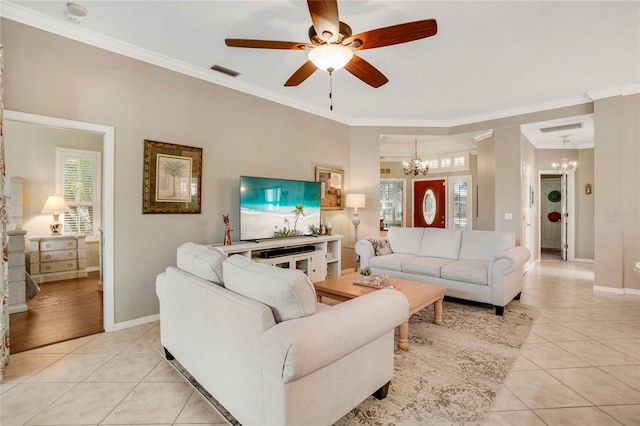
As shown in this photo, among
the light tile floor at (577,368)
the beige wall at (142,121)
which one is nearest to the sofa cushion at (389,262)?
the light tile floor at (577,368)

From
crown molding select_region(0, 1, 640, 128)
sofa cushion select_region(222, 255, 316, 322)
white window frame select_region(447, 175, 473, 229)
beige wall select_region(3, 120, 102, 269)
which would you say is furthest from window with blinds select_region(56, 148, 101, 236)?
white window frame select_region(447, 175, 473, 229)

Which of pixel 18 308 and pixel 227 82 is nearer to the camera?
pixel 18 308

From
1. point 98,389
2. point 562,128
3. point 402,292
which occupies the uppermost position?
point 562,128

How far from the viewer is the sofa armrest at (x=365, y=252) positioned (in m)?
4.59

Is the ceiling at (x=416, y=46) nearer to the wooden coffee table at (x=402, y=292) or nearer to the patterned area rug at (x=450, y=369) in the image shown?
the wooden coffee table at (x=402, y=292)

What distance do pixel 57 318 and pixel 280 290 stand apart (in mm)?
3385

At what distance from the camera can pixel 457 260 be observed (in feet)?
14.1

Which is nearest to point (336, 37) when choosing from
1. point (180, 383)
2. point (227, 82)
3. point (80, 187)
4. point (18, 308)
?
point (227, 82)

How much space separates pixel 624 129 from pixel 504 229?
209 cm

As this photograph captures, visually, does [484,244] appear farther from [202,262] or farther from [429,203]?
[429,203]

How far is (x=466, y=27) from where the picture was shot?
2822 mm

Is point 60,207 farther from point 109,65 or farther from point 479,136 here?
point 479,136

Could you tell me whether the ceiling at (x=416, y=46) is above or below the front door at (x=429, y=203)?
above

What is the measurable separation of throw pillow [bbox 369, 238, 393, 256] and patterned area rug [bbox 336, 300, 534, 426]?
1313 millimetres
